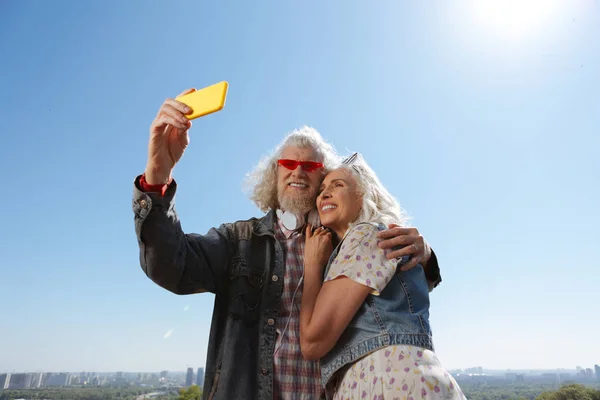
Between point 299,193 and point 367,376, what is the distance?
2.10 meters

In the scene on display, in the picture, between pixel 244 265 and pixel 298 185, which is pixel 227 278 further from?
pixel 298 185

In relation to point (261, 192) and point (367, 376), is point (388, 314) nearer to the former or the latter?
point (367, 376)

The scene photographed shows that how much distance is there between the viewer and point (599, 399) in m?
77.0

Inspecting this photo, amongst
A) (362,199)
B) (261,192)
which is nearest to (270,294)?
(362,199)

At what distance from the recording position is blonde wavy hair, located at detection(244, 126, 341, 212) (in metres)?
4.70

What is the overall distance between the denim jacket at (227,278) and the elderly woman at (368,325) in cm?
59

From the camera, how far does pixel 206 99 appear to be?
279 centimetres

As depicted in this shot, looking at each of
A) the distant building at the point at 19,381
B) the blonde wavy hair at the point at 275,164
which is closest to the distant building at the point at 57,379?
the distant building at the point at 19,381

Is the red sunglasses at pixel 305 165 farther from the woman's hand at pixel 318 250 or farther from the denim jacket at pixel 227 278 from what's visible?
the woman's hand at pixel 318 250

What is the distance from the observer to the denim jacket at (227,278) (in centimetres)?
320

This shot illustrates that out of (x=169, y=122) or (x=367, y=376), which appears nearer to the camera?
(x=367, y=376)

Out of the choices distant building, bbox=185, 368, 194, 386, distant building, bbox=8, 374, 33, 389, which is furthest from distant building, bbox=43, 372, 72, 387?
distant building, bbox=185, 368, 194, 386

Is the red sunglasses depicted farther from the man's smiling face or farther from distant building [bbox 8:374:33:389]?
distant building [bbox 8:374:33:389]

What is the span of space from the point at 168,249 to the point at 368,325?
1.63 metres
